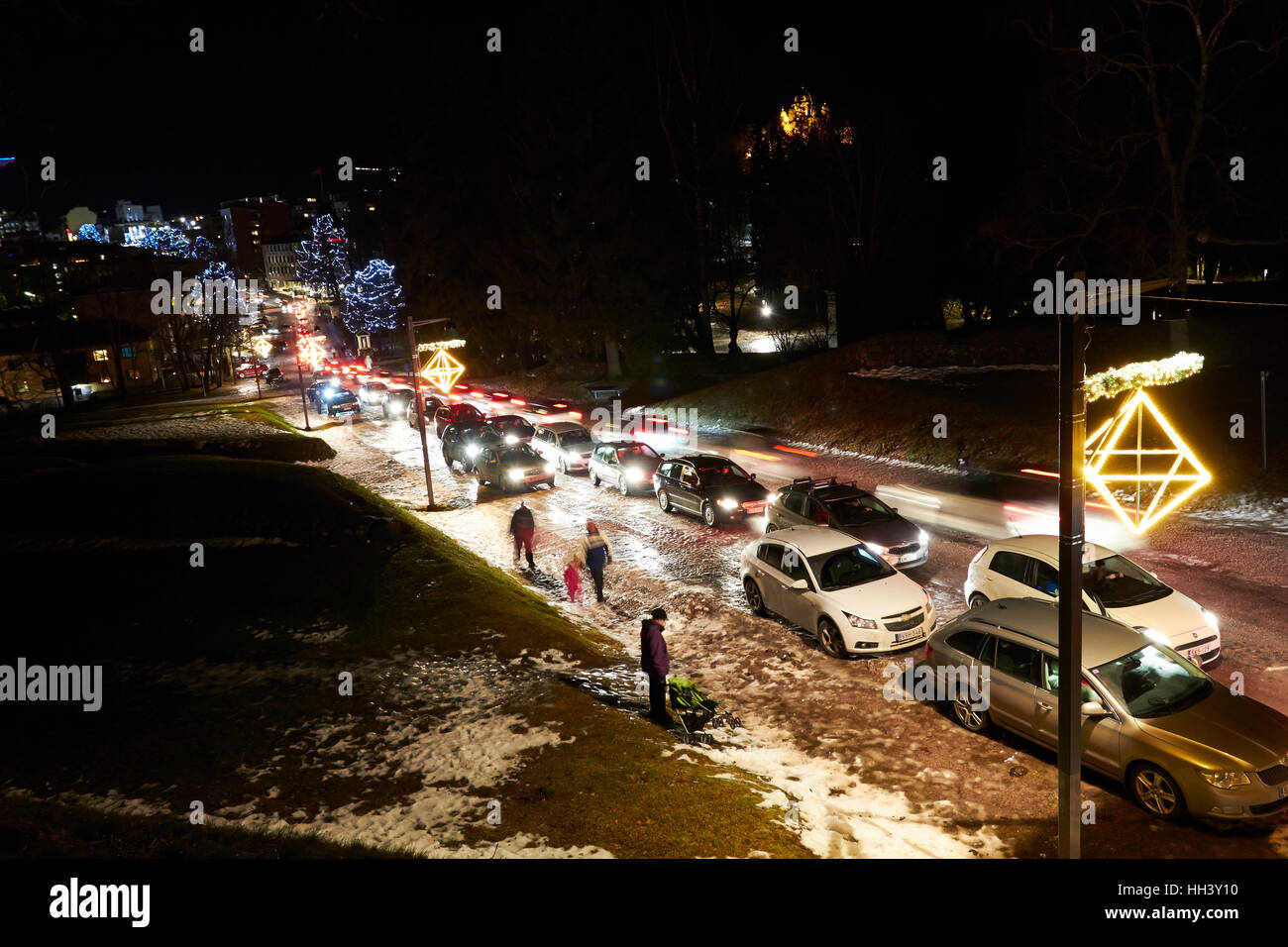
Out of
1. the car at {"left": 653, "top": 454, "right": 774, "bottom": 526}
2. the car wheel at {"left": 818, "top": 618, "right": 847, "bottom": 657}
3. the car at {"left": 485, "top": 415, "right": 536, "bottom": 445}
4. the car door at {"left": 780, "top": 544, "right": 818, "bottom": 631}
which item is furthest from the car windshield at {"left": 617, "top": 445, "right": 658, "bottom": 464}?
the car wheel at {"left": 818, "top": 618, "right": 847, "bottom": 657}

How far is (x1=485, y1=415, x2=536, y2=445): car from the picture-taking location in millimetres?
33625

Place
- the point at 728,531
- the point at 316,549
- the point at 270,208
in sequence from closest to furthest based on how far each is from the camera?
the point at 316,549, the point at 728,531, the point at 270,208

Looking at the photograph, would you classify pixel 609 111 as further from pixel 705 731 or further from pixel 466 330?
pixel 705 731

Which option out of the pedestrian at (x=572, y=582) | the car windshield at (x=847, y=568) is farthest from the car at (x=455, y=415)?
the car windshield at (x=847, y=568)

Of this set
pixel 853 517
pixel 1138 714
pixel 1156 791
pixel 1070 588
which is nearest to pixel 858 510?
pixel 853 517

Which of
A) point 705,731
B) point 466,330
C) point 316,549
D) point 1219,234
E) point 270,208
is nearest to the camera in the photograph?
point 705,731

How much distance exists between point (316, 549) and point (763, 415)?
848 inches

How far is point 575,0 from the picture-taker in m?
51.0

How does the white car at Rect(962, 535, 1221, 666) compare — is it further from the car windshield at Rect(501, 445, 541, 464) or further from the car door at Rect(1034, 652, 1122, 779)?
the car windshield at Rect(501, 445, 541, 464)

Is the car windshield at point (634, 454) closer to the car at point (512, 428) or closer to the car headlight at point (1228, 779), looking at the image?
the car at point (512, 428)

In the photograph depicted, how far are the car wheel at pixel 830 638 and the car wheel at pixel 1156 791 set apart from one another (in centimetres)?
494

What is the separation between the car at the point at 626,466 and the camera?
2598 centimetres

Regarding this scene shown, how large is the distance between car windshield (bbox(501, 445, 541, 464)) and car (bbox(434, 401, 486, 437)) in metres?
8.63

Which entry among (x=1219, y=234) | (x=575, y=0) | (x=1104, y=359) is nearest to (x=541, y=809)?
(x=1104, y=359)
